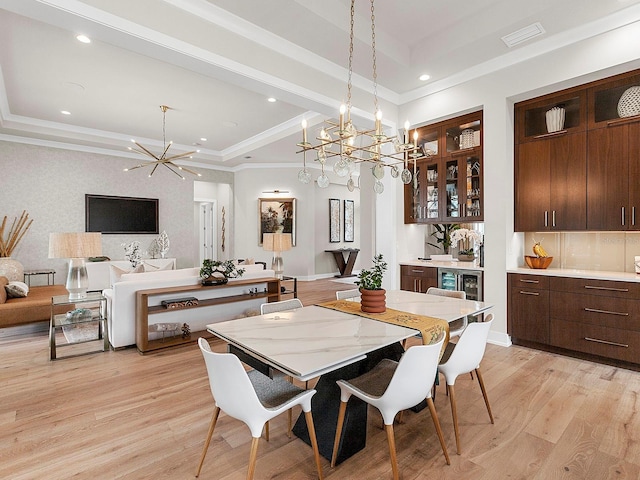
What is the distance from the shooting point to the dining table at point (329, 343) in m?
1.59

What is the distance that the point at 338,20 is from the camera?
10.1ft

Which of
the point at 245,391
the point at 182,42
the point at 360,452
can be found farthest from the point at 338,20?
the point at 360,452

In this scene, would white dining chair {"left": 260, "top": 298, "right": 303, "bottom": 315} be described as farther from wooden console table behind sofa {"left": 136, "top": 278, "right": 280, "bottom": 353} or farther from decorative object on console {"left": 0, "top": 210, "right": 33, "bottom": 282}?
decorative object on console {"left": 0, "top": 210, "right": 33, "bottom": 282}

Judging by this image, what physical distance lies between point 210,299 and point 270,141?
3.65 m

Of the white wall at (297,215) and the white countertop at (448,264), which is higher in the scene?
the white wall at (297,215)

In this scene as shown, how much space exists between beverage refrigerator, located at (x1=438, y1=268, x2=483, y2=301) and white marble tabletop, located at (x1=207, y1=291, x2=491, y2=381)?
60.1 inches

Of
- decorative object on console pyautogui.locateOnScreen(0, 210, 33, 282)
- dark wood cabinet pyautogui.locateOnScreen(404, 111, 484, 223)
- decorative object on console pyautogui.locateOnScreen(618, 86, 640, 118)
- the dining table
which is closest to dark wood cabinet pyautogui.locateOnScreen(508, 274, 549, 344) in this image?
dark wood cabinet pyautogui.locateOnScreen(404, 111, 484, 223)

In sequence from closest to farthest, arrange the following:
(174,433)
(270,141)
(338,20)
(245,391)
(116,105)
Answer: (245,391) → (174,433) → (338,20) → (116,105) → (270,141)

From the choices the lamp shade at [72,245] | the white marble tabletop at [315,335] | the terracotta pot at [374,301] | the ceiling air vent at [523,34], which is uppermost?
the ceiling air vent at [523,34]

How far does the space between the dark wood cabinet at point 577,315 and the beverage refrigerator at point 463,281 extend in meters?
0.35

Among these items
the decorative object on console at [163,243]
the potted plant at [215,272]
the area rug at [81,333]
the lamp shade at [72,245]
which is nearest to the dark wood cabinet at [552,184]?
the potted plant at [215,272]

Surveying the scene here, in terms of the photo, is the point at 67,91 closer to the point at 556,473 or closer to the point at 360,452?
the point at 360,452

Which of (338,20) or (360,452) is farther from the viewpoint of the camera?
(338,20)

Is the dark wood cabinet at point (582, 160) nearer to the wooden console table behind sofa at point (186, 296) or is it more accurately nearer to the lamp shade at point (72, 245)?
the wooden console table behind sofa at point (186, 296)
